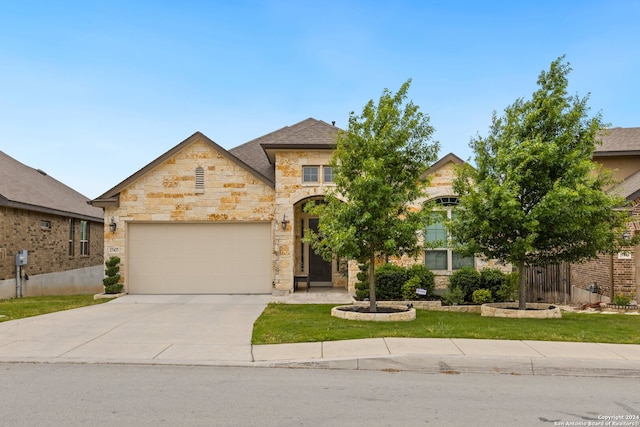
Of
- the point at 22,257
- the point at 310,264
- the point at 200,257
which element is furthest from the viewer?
the point at 310,264

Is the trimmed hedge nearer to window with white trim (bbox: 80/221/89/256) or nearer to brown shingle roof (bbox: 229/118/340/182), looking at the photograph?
brown shingle roof (bbox: 229/118/340/182)

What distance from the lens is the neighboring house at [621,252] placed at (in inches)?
592

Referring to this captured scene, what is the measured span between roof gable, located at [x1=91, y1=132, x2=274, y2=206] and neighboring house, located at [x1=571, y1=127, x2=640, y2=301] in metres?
10.3

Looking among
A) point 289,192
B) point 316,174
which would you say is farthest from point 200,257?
point 316,174

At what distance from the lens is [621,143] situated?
1911cm

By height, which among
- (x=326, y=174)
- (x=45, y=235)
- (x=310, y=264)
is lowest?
(x=310, y=264)

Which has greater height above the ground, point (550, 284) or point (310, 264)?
point (310, 264)

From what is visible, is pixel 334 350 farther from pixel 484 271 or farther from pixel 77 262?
pixel 77 262

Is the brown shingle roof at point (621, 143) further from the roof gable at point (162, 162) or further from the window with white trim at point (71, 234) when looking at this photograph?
the window with white trim at point (71, 234)

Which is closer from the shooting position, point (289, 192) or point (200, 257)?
point (289, 192)

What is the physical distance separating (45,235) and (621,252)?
2088cm

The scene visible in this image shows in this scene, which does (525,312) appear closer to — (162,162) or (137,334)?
(137,334)

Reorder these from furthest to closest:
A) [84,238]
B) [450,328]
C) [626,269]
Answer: [84,238] → [626,269] → [450,328]

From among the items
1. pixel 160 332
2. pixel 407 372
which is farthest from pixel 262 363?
pixel 160 332
